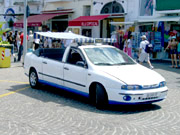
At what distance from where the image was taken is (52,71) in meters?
9.40

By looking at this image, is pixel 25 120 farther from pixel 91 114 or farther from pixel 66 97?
pixel 66 97

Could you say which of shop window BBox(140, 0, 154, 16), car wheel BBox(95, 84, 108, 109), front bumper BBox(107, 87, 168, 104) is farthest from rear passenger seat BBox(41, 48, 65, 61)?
shop window BBox(140, 0, 154, 16)

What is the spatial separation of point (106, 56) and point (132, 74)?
1295 millimetres

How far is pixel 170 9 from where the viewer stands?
20672 millimetres

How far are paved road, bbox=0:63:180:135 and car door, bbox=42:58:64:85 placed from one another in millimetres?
461

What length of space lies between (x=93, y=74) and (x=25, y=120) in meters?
2.06

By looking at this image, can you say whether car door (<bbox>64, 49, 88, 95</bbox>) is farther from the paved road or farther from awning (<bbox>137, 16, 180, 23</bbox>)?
awning (<bbox>137, 16, 180, 23</bbox>)

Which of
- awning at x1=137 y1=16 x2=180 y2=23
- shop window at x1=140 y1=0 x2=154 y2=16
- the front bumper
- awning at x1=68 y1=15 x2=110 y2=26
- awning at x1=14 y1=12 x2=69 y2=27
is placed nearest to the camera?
the front bumper

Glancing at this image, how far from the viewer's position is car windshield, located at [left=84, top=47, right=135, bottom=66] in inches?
328

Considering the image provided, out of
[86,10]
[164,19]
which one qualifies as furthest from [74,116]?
[86,10]

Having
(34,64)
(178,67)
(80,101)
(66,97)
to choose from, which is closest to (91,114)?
(80,101)

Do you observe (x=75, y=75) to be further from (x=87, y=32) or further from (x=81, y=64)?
(x=87, y=32)

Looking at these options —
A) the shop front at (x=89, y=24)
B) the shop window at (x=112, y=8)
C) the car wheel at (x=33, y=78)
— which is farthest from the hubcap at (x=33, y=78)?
the shop window at (x=112, y=8)

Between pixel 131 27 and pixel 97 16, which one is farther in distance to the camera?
pixel 97 16
